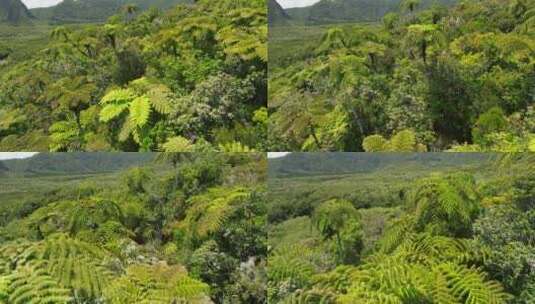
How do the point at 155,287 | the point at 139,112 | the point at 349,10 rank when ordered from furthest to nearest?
the point at 349,10 < the point at 139,112 < the point at 155,287

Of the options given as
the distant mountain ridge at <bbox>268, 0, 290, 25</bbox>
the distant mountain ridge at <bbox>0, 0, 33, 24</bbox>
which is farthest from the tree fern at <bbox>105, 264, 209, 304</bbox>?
the distant mountain ridge at <bbox>0, 0, 33, 24</bbox>

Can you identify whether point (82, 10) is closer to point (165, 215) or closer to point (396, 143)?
point (165, 215)

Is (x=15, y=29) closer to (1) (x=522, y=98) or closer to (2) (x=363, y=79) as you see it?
(2) (x=363, y=79)

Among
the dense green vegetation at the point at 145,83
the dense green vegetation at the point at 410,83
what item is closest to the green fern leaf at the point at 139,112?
the dense green vegetation at the point at 145,83

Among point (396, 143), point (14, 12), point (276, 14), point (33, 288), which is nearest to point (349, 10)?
point (276, 14)

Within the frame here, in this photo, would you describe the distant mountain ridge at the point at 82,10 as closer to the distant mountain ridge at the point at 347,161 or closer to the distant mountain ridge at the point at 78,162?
the distant mountain ridge at the point at 78,162

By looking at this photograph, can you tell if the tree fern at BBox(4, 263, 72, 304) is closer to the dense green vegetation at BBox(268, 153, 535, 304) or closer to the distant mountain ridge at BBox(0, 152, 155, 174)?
the distant mountain ridge at BBox(0, 152, 155, 174)

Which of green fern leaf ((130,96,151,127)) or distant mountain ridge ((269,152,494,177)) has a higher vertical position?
green fern leaf ((130,96,151,127))
